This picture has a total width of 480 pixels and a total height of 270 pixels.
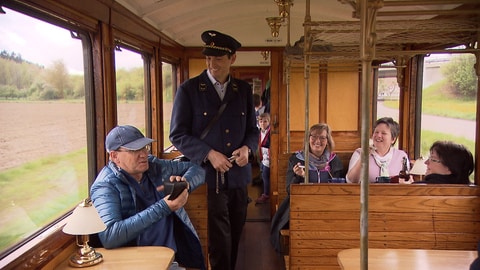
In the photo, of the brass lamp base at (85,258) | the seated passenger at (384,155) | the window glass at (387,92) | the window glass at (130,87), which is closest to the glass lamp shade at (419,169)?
the seated passenger at (384,155)

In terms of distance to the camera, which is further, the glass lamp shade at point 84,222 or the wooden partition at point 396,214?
the wooden partition at point 396,214

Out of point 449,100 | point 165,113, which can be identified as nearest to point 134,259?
point 449,100

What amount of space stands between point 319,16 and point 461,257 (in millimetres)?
3118

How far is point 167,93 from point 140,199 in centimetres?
298

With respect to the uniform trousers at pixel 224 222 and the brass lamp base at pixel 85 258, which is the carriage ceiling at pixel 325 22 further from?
the brass lamp base at pixel 85 258

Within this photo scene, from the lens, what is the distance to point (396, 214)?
8.46ft

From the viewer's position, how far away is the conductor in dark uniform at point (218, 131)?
2564mm

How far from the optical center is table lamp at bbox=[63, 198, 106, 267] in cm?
165

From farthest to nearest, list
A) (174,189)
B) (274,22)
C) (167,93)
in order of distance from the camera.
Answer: (167,93) < (274,22) < (174,189)

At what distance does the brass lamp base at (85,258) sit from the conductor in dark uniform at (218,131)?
3.10 feet

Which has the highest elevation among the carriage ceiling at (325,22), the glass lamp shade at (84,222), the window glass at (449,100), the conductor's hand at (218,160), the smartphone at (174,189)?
the carriage ceiling at (325,22)

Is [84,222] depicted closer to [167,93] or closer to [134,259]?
[134,259]

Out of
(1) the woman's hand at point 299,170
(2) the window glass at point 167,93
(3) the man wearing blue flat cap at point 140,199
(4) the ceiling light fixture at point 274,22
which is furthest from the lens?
(2) the window glass at point 167,93

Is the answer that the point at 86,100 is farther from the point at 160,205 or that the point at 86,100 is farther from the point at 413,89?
the point at 413,89
